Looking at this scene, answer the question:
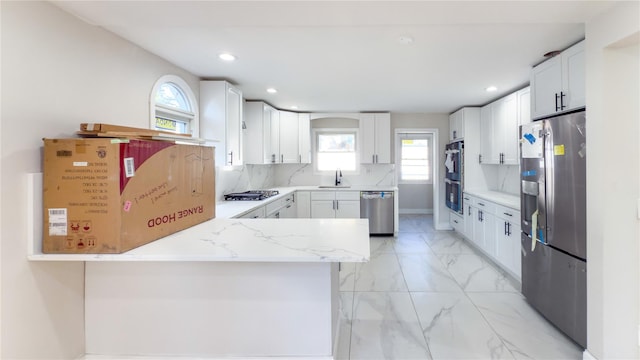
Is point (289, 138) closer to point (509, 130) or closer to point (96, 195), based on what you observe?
point (509, 130)

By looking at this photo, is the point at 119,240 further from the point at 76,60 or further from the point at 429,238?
the point at 429,238

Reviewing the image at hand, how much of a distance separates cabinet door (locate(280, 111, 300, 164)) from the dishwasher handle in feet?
4.51

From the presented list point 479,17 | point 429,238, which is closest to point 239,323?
point 479,17

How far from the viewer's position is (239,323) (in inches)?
62.7

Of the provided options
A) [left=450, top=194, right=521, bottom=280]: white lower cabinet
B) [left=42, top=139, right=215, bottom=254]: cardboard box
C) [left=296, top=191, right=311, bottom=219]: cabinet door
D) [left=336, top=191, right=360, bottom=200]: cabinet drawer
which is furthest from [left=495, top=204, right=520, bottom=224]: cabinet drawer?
[left=42, top=139, right=215, bottom=254]: cardboard box

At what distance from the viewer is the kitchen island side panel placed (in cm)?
158

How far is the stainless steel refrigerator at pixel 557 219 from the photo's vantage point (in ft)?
6.63

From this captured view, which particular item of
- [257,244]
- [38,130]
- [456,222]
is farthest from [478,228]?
[38,130]

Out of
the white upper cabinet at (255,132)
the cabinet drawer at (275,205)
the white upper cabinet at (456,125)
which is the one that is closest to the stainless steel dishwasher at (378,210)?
the white upper cabinet at (456,125)

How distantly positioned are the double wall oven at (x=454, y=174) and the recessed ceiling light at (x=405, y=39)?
316cm

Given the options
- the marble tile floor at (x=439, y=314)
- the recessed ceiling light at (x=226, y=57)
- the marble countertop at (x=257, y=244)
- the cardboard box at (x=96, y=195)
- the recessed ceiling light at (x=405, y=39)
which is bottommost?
the marble tile floor at (x=439, y=314)

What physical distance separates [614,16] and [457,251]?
11.1ft

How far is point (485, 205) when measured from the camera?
405cm

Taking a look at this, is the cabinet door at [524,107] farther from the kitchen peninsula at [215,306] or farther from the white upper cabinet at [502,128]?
the kitchen peninsula at [215,306]
